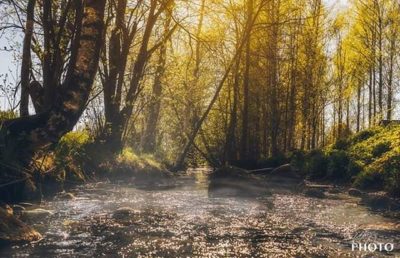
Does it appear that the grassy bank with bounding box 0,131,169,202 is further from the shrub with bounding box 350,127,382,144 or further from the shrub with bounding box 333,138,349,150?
the shrub with bounding box 350,127,382,144

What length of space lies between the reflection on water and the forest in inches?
6.4

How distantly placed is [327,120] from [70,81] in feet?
139

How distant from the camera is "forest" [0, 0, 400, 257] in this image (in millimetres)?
7855

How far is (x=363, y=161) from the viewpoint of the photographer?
1589 centimetres

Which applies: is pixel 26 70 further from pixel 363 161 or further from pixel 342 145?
pixel 342 145

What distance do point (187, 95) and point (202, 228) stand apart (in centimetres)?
1632

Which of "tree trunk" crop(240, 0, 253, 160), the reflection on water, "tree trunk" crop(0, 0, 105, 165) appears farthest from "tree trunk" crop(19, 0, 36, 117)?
"tree trunk" crop(240, 0, 253, 160)

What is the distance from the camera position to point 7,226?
611cm

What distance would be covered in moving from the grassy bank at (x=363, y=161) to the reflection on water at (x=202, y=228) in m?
2.58

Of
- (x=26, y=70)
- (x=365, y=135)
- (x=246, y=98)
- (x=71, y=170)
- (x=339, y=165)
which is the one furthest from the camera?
(x=246, y=98)

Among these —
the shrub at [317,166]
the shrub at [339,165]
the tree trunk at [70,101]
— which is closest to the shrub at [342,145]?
the shrub at [317,166]

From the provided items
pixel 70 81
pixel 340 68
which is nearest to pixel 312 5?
pixel 340 68

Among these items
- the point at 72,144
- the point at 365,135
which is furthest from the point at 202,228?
the point at 365,135

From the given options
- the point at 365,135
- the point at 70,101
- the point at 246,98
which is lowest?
the point at 70,101
